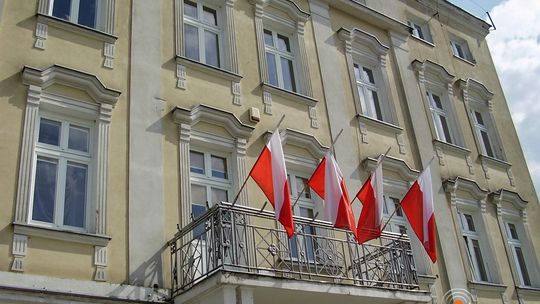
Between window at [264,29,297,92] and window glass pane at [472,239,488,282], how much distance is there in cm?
554

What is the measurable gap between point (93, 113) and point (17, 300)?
296 centimetres

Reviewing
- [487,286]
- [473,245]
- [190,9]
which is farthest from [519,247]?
[190,9]

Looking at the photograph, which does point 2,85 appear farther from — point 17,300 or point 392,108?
point 392,108

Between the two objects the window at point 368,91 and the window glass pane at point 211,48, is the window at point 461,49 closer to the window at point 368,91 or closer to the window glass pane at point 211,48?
the window at point 368,91

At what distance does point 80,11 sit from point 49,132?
2.40 meters

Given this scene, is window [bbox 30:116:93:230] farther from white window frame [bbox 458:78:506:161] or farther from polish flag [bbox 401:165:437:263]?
white window frame [bbox 458:78:506:161]

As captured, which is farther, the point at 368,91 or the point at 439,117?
the point at 439,117

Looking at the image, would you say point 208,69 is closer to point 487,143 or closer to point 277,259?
point 277,259

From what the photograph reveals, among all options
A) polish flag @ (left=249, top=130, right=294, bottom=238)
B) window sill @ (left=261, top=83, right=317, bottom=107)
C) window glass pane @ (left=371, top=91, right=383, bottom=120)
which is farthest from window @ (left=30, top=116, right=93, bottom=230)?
window glass pane @ (left=371, top=91, right=383, bottom=120)

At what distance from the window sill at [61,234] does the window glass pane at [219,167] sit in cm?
238

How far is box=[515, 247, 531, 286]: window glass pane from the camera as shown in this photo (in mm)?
14320

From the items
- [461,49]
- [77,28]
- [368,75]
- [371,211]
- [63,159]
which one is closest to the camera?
[63,159]

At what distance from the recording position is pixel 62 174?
27.7 feet

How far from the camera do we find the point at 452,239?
1295cm
